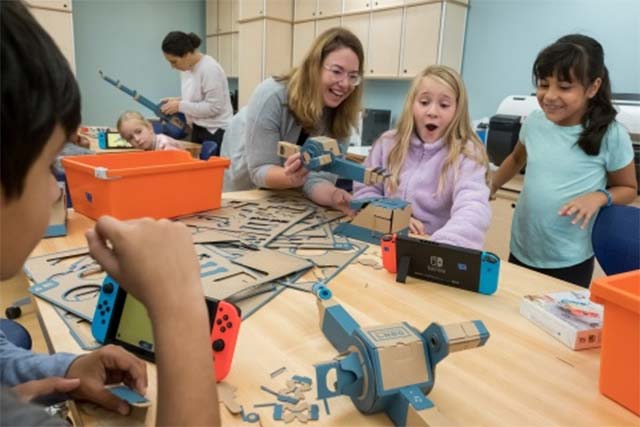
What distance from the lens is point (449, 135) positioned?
1554 millimetres

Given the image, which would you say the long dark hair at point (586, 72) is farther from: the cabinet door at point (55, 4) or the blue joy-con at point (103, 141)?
the cabinet door at point (55, 4)

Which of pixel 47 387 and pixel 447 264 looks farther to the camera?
pixel 447 264

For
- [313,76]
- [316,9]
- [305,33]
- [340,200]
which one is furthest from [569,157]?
[305,33]

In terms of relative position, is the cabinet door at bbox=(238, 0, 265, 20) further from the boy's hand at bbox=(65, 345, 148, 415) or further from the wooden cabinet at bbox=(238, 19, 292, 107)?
the boy's hand at bbox=(65, 345, 148, 415)

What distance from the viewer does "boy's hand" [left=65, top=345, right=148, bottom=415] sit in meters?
0.65

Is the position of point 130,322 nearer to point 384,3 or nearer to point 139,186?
point 139,186

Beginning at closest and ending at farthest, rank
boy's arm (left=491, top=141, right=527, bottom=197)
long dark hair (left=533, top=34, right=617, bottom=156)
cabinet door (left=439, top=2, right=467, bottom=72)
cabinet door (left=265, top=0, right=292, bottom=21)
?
1. long dark hair (left=533, top=34, right=617, bottom=156)
2. boy's arm (left=491, top=141, right=527, bottom=197)
3. cabinet door (left=439, top=2, right=467, bottom=72)
4. cabinet door (left=265, top=0, right=292, bottom=21)

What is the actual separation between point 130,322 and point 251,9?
4.66 meters

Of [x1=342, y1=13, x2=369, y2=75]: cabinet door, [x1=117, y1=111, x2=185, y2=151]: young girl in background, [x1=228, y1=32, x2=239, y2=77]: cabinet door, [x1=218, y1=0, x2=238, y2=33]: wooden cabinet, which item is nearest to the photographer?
[x1=117, y1=111, x2=185, y2=151]: young girl in background

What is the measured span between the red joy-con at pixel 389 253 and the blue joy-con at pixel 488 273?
19cm

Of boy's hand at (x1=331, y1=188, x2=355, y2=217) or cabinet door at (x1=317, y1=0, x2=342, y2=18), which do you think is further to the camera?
cabinet door at (x1=317, y1=0, x2=342, y2=18)

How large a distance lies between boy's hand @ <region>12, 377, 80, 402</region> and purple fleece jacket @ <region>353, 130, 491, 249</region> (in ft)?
3.28

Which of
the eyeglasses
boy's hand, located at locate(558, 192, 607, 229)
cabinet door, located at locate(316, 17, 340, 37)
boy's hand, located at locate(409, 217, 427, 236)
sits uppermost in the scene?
cabinet door, located at locate(316, 17, 340, 37)

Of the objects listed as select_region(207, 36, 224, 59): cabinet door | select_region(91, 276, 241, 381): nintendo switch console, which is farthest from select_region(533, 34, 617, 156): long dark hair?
select_region(207, 36, 224, 59): cabinet door
